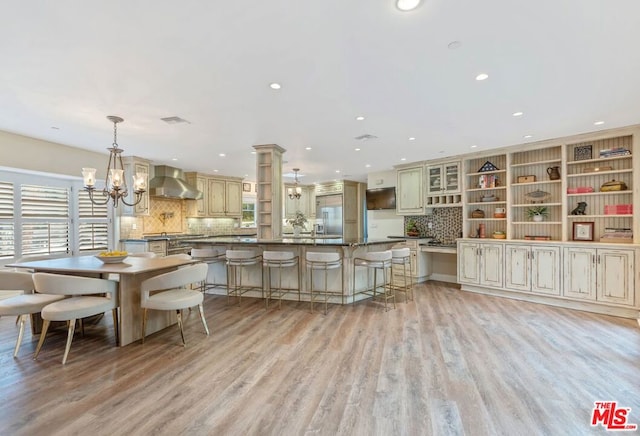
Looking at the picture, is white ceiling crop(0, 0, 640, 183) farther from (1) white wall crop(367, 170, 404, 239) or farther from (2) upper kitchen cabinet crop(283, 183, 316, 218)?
(2) upper kitchen cabinet crop(283, 183, 316, 218)

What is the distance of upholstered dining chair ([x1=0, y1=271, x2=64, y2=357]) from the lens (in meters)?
3.04

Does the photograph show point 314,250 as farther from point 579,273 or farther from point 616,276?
point 616,276

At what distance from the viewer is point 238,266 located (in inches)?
202

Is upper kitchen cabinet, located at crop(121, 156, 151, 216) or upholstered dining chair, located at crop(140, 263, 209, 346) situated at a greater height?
upper kitchen cabinet, located at crop(121, 156, 151, 216)

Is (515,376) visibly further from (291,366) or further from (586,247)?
(586,247)

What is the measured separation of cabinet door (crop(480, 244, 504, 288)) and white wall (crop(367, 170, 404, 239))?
226cm

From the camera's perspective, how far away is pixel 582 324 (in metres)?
3.92

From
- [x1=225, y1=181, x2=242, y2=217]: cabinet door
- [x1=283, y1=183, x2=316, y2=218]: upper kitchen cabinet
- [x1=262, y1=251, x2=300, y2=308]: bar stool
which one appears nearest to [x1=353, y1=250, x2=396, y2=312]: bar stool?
[x1=262, y1=251, x2=300, y2=308]: bar stool

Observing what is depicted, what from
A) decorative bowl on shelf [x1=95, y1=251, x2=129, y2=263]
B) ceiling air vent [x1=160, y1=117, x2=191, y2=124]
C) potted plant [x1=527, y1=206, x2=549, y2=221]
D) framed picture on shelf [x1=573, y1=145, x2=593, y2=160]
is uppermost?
ceiling air vent [x1=160, y1=117, x2=191, y2=124]

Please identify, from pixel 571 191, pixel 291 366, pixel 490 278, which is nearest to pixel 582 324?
pixel 490 278

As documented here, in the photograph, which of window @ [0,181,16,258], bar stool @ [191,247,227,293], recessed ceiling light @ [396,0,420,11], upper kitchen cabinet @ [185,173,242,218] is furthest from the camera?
upper kitchen cabinet @ [185,173,242,218]

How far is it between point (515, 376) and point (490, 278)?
3.20 metres

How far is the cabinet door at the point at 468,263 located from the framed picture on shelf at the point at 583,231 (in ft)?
4.74

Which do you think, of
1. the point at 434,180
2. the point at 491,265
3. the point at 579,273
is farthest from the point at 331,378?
the point at 434,180
